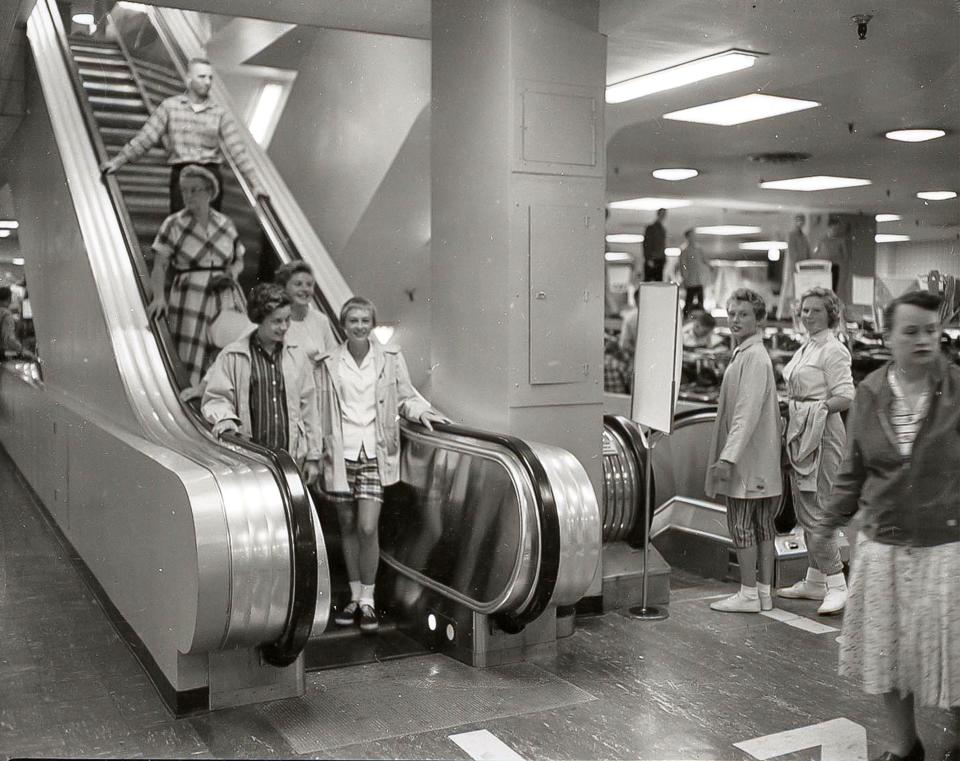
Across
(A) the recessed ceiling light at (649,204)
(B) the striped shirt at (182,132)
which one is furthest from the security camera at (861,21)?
(A) the recessed ceiling light at (649,204)

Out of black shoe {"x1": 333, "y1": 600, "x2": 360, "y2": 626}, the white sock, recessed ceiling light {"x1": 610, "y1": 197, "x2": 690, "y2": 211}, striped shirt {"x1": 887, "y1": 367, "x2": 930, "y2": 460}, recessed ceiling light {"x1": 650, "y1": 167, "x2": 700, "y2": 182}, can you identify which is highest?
recessed ceiling light {"x1": 650, "y1": 167, "x2": 700, "y2": 182}

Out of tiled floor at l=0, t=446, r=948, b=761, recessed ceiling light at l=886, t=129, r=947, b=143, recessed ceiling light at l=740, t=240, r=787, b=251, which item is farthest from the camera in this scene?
recessed ceiling light at l=740, t=240, r=787, b=251

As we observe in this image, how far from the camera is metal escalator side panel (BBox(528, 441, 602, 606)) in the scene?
14.5ft

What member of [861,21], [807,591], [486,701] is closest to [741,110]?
[861,21]

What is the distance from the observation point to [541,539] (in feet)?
14.1

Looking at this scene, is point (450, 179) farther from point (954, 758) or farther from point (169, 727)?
point (954, 758)

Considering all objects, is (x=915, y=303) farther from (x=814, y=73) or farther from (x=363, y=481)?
(x=814, y=73)

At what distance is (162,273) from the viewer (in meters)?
6.12

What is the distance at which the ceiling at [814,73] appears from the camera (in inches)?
195

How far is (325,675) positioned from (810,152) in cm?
644

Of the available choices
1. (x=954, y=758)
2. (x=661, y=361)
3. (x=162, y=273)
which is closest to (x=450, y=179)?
(x=661, y=361)

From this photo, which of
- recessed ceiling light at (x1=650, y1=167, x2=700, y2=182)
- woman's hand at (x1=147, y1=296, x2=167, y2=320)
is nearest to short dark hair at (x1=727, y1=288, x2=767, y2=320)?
woman's hand at (x1=147, y1=296, x2=167, y2=320)

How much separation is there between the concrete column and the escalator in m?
0.51

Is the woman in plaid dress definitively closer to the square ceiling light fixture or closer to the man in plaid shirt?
the man in plaid shirt
